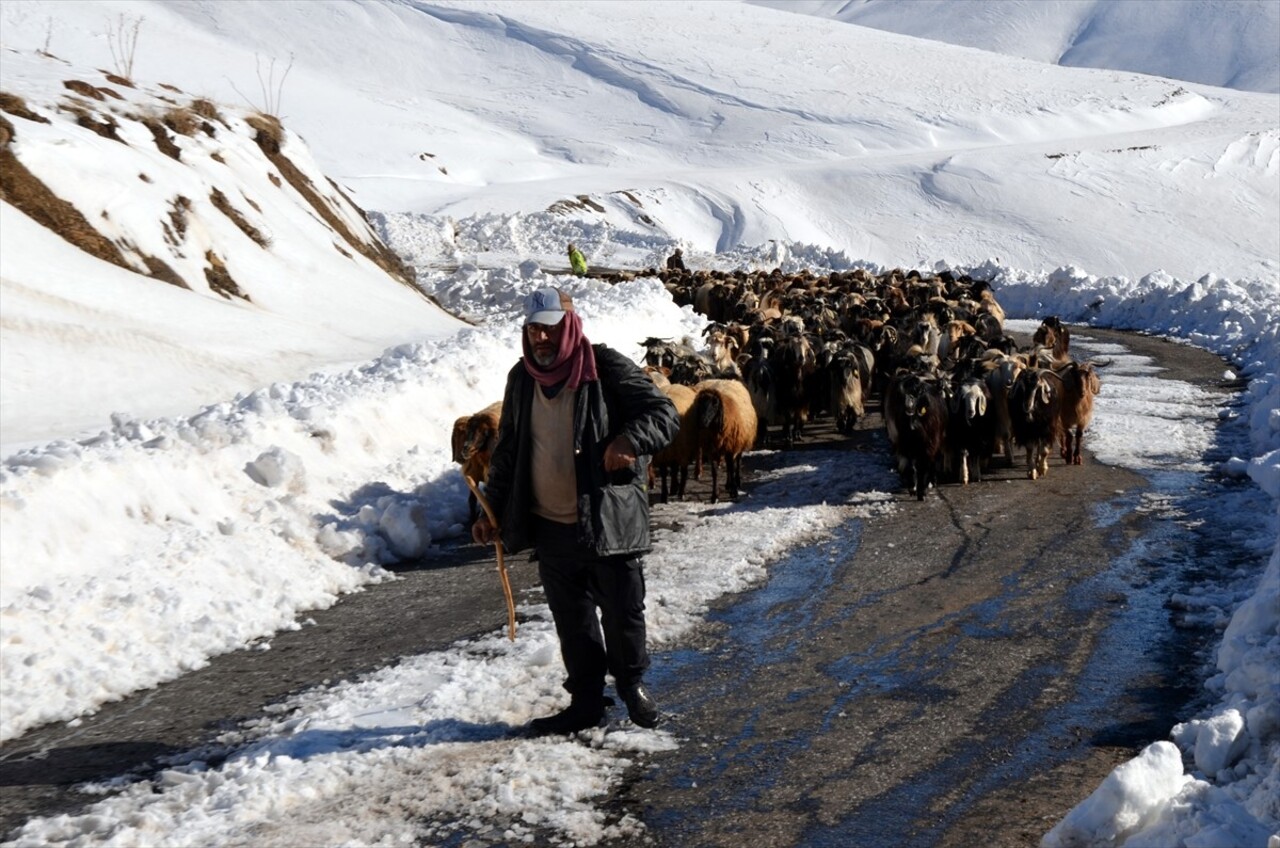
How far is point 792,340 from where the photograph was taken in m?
17.0

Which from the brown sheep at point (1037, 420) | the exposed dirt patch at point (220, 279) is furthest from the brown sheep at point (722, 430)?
the exposed dirt patch at point (220, 279)

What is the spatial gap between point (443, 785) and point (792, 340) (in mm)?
11790

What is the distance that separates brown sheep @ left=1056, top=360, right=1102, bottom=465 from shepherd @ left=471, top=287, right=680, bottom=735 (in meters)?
8.57

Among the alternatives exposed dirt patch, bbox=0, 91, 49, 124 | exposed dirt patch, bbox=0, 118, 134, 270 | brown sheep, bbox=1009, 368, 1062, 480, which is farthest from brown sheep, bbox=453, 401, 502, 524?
exposed dirt patch, bbox=0, 91, 49, 124

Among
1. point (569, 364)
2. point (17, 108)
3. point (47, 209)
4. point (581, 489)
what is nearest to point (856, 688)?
point (581, 489)

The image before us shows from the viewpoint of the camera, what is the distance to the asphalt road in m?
5.61

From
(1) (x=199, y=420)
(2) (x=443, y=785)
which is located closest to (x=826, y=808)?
(2) (x=443, y=785)

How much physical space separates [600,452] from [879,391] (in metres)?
14.4

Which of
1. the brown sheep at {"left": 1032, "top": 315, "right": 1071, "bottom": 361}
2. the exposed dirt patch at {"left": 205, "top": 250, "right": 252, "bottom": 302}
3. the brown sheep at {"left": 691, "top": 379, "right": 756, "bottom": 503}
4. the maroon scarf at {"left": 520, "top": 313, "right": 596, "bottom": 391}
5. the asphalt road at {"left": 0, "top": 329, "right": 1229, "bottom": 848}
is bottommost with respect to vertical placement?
the asphalt road at {"left": 0, "top": 329, "right": 1229, "bottom": 848}

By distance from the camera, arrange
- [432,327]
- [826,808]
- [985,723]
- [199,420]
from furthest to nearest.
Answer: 1. [432,327]
2. [199,420]
3. [985,723]
4. [826,808]

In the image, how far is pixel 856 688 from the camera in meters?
7.00

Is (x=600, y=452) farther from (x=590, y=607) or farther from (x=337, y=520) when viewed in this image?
(x=337, y=520)

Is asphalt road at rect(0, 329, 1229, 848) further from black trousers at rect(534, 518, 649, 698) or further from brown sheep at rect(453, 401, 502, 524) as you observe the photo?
brown sheep at rect(453, 401, 502, 524)

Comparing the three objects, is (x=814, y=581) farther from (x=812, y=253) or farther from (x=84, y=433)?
(x=812, y=253)
